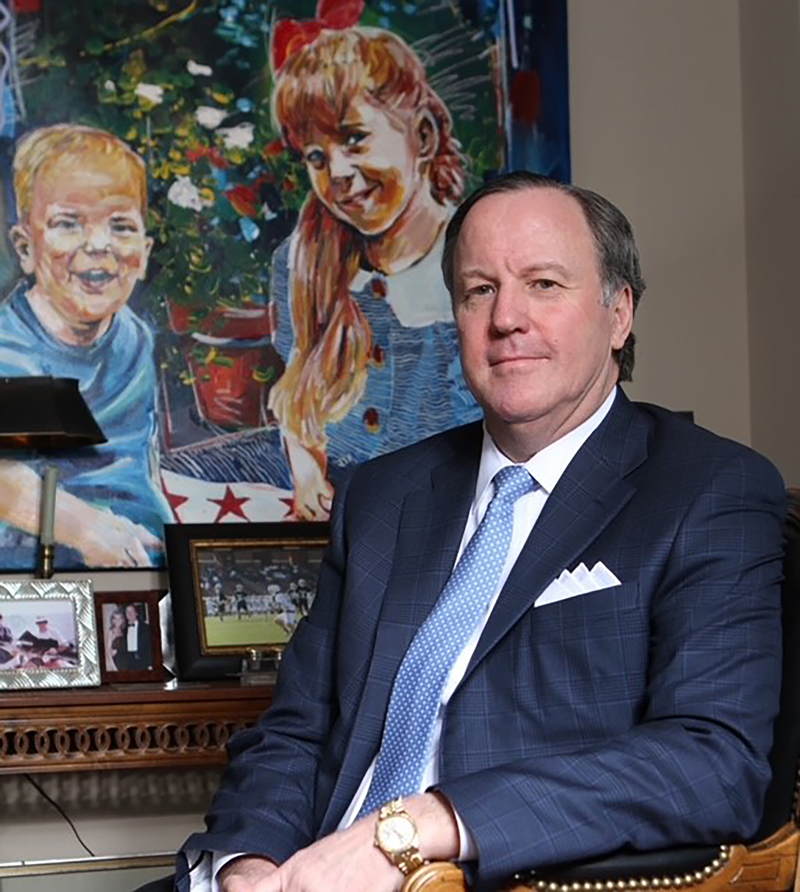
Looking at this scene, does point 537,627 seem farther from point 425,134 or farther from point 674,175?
point 674,175

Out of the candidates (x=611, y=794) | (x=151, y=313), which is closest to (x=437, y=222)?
(x=151, y=313)

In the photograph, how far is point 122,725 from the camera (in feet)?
9.84

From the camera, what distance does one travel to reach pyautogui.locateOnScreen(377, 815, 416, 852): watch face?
5.49 feet

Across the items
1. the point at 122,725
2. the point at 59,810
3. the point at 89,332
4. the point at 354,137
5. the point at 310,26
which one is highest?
the point at 310,26

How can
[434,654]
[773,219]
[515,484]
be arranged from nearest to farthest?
1. [434,654]
2. [515,484]
3. [773,219]

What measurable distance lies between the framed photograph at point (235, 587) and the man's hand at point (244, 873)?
1345mm

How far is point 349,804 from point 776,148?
229cm

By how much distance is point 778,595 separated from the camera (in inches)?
73.7

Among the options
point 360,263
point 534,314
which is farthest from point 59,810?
point 534,314

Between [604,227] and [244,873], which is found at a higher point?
[604,227]

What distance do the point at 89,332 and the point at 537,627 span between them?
180 cm

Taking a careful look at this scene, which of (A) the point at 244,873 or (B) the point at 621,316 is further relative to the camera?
(B) the point at 621,316

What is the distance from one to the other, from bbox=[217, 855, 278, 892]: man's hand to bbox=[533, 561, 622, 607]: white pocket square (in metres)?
0.47

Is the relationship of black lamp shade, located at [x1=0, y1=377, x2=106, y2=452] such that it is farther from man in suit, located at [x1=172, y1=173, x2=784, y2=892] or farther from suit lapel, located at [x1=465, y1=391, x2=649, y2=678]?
suit lapel, located at [x1=465, y1=391, x2=649, y2=678]
